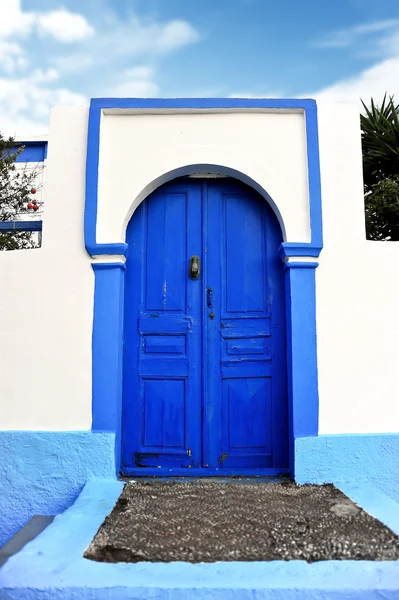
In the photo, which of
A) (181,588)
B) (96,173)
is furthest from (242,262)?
(181,588)

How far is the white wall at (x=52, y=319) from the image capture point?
11.5 ft

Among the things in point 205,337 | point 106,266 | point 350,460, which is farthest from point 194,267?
point 350,460

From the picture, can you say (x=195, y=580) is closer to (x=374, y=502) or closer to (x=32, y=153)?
(x=374, y=502)

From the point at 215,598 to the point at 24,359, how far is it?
2121 mm

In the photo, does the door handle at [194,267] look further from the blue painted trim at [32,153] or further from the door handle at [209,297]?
the blue painted trim at [32,153]

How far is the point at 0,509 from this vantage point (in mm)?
3412

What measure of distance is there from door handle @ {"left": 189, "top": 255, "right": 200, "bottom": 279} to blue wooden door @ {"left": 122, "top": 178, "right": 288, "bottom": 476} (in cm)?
4

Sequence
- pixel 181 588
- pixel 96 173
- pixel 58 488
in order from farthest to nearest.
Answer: pixel 96 173
pixel 58 488
pixel 181 588

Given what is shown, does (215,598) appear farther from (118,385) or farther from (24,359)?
(24,359)

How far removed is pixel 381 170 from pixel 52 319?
495 centimetres

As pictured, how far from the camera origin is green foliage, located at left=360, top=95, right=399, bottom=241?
231 inches

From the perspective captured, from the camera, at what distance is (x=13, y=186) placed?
6305 millimetres

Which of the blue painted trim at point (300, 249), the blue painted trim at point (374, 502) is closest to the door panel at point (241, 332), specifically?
the blue painted trim at point (300, 249)

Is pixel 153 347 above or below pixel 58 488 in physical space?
above
